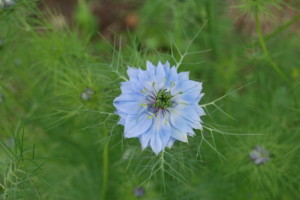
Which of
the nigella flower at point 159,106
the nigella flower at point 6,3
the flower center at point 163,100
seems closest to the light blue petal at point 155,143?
the nigella flower at point 159,106

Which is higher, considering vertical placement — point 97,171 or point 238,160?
point 97,171

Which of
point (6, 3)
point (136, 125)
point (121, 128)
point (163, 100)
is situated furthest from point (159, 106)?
point (6, 3)

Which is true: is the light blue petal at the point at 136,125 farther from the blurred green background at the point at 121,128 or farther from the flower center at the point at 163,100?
the blurred green background at the point at 121,128

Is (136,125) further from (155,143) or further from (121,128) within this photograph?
(121,128)

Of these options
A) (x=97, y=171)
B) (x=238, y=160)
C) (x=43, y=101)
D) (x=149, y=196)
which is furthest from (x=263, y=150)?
(x=43, y=101)

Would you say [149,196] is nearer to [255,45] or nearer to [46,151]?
[46,151]

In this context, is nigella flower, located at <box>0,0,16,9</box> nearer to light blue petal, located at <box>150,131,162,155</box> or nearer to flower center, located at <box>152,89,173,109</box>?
flower center, located at <box>152,89,173,109</box>

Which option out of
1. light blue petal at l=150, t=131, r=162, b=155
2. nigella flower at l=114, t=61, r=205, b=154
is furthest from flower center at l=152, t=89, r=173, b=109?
light blue petal at l=150, t=131, r=162, b=155
